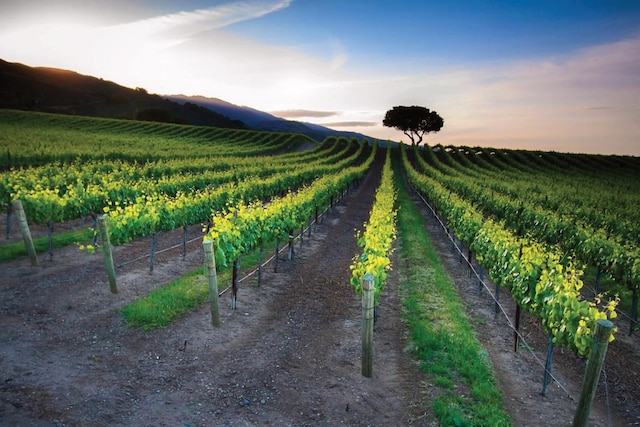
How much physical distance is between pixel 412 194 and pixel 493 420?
1403 inches

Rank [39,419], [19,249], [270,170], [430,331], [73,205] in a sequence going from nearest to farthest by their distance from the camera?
[39,419] < [430,331] < [19,249] < [73,205] < [270,170]

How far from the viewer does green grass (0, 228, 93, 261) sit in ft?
48.4

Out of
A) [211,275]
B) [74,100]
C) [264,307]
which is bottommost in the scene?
[264,307]

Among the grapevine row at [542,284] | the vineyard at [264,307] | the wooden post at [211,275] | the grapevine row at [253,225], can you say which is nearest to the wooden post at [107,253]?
the vineyard at [264,307]

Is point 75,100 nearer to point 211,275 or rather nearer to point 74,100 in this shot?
point 74,100

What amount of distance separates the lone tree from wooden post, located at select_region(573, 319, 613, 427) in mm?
117739

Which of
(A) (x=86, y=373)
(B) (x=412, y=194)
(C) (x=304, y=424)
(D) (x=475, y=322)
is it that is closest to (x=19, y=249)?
(A) (x=86, y=373)

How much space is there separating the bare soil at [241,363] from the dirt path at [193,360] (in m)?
0.03

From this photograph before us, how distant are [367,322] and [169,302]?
21.3 ft

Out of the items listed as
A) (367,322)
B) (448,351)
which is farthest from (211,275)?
(448,351)

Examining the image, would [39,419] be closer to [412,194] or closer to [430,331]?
[430,331]

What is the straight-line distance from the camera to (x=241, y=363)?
9000 mm

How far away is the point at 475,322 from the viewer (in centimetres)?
1180

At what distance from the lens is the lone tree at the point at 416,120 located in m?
117
